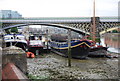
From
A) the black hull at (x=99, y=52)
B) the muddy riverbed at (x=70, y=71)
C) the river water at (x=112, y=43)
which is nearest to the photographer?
the muddy riverbed at (x=70, y=71)

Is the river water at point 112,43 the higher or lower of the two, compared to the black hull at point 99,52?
lower

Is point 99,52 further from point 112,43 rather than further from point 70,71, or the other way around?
point 112,43

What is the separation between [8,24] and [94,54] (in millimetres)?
31965

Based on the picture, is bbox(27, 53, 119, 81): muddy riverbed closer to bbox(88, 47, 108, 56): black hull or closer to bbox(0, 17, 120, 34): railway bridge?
bbox(88, 47, 108, 56): black hull

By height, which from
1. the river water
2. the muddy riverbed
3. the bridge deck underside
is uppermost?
the bridge deck underside

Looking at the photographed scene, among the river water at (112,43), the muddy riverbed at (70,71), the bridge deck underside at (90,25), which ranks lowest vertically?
the river water at (112,43)

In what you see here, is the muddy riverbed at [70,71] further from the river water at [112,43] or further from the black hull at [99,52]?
the river water at [112,43]

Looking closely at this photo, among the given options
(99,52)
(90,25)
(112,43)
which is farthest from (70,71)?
(90,25)

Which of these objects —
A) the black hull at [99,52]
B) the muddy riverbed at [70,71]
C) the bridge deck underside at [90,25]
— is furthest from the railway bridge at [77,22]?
the muddy riverbed at [70,71]

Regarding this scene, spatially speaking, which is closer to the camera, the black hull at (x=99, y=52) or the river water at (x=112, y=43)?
the black hull at (x=99, y=52)

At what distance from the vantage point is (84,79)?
346 inches

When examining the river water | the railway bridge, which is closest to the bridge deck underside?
the railway bridge

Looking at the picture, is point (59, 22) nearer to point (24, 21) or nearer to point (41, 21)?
point (41, 21)

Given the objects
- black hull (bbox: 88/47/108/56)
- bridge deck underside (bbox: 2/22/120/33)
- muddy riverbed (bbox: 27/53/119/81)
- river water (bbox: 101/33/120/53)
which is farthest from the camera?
bridge deck underside (bbox: 2/22/120/33)
